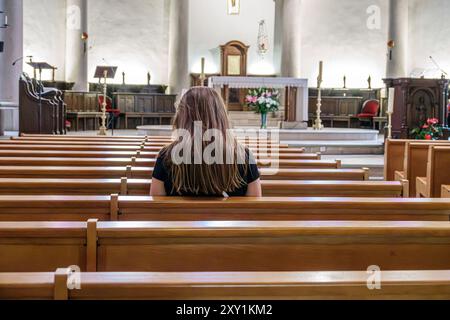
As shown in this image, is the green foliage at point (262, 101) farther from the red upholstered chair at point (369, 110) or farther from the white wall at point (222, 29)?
the white wall at point (222, 29)

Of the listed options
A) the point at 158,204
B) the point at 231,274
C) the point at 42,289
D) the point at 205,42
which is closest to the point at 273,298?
the point at 231,274

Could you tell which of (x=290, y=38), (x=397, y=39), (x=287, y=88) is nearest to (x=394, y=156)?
(x=287, y=88)

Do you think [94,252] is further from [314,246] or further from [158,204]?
[314,246]

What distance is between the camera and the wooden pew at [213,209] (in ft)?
7.98

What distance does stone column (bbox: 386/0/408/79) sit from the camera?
16219mm

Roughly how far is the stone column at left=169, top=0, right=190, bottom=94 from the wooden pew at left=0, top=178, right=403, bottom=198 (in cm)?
1355

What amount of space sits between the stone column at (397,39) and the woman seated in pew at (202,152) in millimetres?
14667

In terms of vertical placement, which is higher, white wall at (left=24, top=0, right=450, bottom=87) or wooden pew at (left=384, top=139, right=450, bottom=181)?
white wall at (left=24, top=0, right=450, bottom=87)

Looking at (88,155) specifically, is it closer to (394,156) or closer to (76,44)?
(394,156)

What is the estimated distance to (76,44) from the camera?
15844mm

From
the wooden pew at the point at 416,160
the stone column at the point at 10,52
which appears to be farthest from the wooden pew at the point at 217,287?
the stone column at the point at 10,52

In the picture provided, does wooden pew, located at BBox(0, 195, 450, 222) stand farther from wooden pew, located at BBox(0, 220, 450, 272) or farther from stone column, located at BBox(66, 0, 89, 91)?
stone column, located at BBox(66, 0, 89, 91)

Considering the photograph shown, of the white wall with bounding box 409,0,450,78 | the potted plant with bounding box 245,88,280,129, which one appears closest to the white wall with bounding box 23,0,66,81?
the potted plant with bounding box 245,88,280,129

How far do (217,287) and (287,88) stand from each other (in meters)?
11.6
